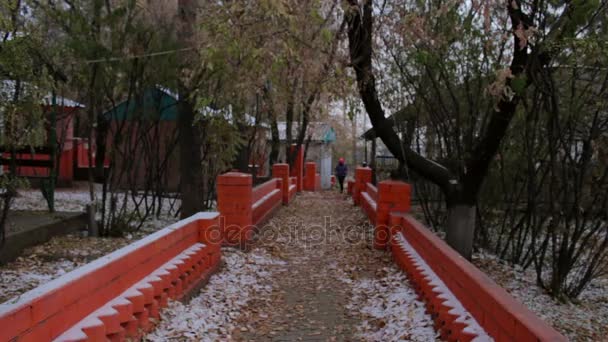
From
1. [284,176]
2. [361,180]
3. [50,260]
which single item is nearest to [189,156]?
[50,260]

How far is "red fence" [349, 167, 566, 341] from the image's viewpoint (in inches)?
126

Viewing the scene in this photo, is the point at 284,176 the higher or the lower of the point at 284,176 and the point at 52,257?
the higher

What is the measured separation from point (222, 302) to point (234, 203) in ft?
8.04

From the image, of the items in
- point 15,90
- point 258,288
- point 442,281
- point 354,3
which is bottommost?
point 258,288

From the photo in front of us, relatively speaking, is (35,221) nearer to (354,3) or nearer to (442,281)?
(354,3)

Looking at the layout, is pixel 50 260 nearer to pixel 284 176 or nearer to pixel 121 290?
pixel 121 290

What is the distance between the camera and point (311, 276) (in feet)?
25.5

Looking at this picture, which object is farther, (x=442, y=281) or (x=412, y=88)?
(x=412, y=88)

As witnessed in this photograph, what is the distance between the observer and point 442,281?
519 cm

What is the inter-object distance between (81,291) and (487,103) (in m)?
7.65

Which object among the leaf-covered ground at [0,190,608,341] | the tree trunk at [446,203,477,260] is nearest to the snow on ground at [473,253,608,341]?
the leaf-covered ground at [0,190,608,341]

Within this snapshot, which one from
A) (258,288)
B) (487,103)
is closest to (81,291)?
(258,288)

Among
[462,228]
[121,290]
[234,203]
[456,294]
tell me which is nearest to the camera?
[121,290]

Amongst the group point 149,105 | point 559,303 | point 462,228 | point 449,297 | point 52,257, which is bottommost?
point 559,303
